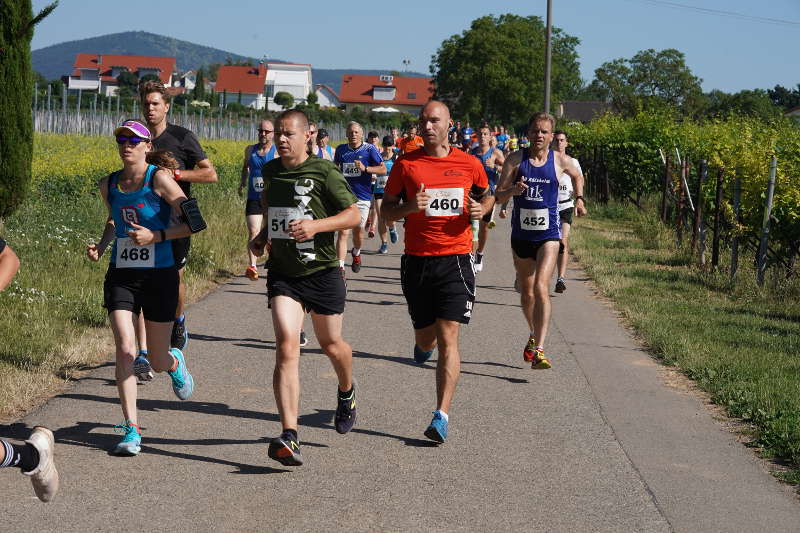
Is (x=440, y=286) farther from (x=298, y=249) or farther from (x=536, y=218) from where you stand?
(x=536, y=218)

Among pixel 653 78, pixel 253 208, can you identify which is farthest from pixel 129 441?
pixel 653 78

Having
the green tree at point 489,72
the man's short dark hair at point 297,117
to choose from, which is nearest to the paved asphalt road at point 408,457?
the man's short dark hair at point 297,117

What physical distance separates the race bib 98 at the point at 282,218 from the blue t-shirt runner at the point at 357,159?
8.66 m

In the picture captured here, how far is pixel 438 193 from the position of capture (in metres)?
7.05

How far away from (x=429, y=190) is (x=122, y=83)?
131614 millimetres

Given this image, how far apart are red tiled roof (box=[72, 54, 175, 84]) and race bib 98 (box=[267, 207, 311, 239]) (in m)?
172

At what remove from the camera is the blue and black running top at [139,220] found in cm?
682

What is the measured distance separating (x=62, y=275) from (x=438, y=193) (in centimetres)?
671

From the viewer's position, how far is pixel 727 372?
8.99 meters

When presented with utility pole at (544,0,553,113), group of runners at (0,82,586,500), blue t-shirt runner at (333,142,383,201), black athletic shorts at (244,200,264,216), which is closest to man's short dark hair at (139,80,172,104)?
group of runners at (0,82,586,500)

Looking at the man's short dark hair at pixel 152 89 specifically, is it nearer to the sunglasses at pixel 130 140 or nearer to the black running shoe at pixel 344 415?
the sunglasses at pixel 130 140

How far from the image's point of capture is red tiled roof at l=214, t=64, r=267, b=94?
169125 millimetres

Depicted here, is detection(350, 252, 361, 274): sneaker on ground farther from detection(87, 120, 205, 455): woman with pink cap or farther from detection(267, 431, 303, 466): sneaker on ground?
detection(267, 431, 303, 466): sneaker on ground

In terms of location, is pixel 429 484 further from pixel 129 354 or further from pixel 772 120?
pixel 772 120
